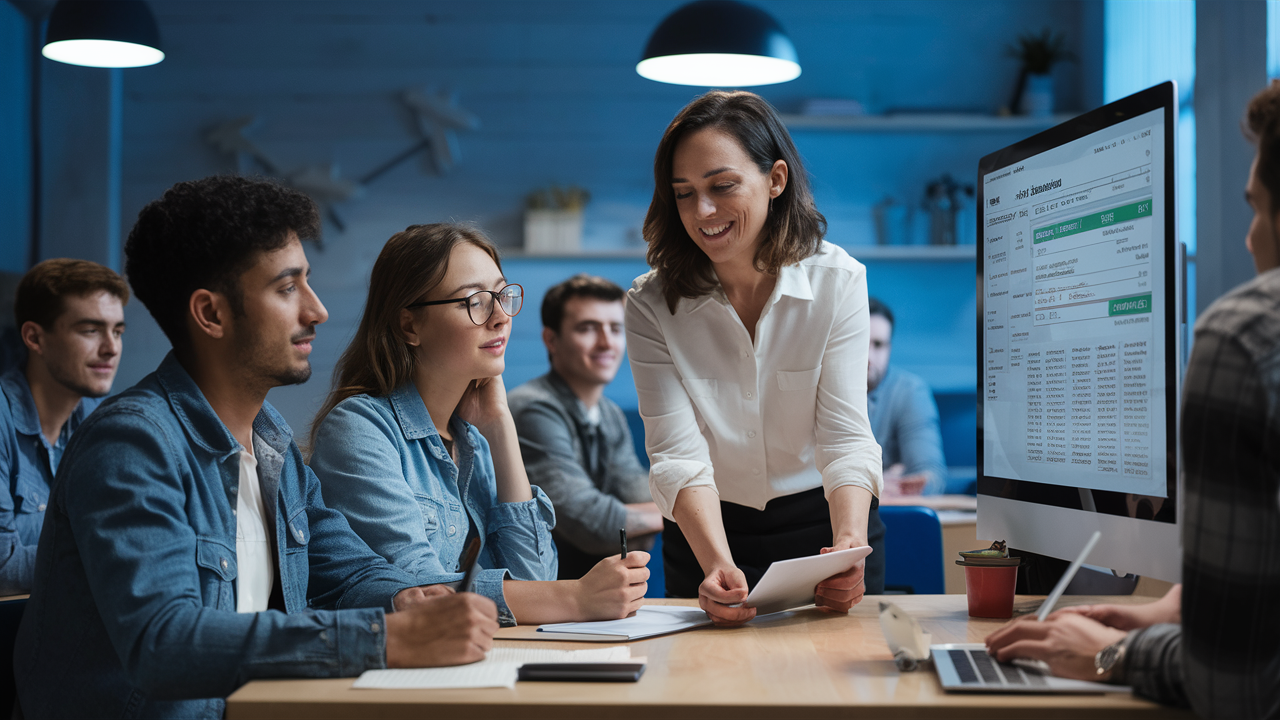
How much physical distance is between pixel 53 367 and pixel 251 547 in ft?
5.71

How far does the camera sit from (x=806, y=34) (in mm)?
5000

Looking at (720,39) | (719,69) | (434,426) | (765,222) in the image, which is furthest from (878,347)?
(434,426)

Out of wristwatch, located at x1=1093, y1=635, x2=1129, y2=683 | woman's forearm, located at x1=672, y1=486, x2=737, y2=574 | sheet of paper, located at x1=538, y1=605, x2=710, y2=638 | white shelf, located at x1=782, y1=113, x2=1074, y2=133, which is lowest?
sheet of paper, located at x1=538, y1=605, x2=710, y2=638

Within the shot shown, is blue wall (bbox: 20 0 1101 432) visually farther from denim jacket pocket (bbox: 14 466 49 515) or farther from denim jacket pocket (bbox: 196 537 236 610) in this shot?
denim jacket pocket (bbox: 196 537 236 610)

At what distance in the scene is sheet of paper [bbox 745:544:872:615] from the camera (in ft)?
4.00

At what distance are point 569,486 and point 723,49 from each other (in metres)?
1.46

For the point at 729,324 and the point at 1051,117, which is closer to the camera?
the point at 729,324

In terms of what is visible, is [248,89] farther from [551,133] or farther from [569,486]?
[569,486]

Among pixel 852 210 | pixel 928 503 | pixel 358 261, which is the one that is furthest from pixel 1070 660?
pixel 358 261

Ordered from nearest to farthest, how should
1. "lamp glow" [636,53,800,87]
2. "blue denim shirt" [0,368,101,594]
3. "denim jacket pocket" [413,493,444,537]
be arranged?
"denim jacket pocket" [413,493,444,537], "blue denim shirt" [0,368,101,594], "lamp glow" [636,53,800,87]

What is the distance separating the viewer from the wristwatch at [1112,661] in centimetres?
97

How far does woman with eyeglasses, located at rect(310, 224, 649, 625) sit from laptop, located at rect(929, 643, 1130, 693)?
0.46 metres

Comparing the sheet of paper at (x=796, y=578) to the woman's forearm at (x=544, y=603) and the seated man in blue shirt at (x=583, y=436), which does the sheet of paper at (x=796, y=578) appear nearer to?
the woman's forearm at (x=544, y=603)

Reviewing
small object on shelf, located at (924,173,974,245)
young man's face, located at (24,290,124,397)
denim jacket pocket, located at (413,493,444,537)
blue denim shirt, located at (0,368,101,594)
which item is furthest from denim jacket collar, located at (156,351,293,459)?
small object on shelf, located at (924,173,974,245)
